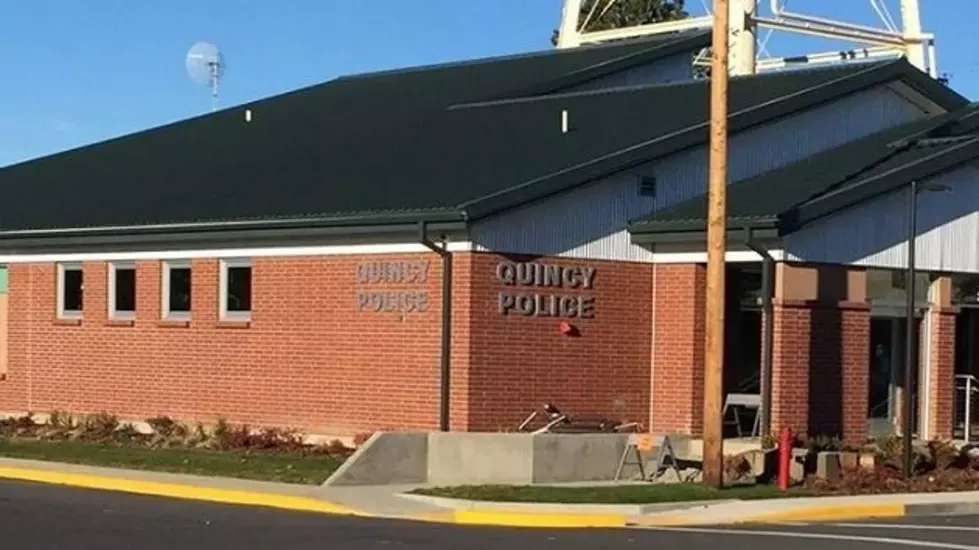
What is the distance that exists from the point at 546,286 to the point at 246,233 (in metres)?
4.88

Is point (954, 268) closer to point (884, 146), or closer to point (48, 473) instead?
point (884, 146)

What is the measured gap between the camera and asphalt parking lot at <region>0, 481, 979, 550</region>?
16.2 meters

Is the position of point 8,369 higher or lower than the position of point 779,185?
lower

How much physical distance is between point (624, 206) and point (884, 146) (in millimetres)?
5158

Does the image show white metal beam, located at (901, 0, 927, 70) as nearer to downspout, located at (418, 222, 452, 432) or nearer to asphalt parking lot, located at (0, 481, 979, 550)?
downspout, located at (418, 222, 452, 432)

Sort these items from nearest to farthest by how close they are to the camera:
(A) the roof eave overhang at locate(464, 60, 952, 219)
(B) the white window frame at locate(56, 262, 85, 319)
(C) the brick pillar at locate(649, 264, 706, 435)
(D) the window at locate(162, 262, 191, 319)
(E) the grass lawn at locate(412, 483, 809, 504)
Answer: (E) the grass lawn at locate(412, 483, 809, 504)
(A) the roof eave overhang at locate(464, 60, 952, 219)
(C) the brick pillar at locate(649, 264, 706, 435)
(D) the window at locate(162, 262, 191, 319)
(B) the white window frame at locate(56, 262, 85, 319)

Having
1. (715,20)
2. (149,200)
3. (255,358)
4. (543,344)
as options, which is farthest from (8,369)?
(715,20)

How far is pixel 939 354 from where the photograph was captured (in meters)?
27.5

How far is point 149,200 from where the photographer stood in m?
29.9

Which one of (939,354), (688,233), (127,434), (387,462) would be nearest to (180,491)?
(387,462)

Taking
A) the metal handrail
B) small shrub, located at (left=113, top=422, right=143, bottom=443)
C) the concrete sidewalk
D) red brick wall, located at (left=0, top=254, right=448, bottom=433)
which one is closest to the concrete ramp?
the concrete sidewalk

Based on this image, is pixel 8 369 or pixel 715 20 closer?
pixel 715 20

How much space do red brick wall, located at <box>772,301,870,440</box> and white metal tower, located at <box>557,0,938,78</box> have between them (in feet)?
33.0

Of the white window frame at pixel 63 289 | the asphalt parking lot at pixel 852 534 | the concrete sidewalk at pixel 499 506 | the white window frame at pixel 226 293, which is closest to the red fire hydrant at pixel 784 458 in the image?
the concrete sidewalk at pixel 499 506
